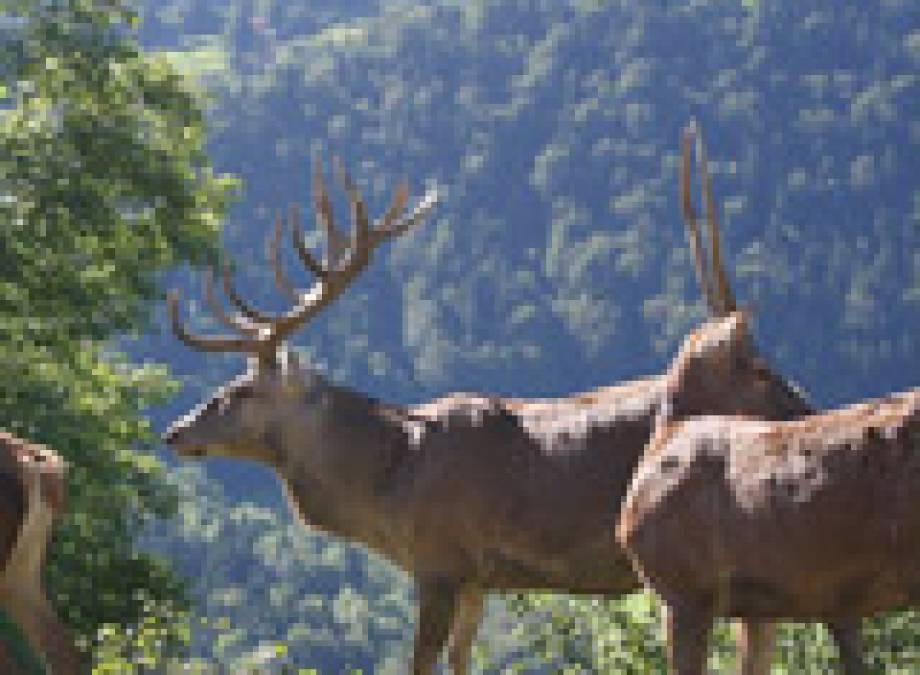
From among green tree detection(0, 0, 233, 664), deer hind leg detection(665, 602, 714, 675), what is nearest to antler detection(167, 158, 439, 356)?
deer hind leg detection(665, 602, 714, 675)

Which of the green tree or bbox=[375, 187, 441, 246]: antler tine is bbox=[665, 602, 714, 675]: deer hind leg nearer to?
bbox=[375, 187, 441, 246]: antler tine

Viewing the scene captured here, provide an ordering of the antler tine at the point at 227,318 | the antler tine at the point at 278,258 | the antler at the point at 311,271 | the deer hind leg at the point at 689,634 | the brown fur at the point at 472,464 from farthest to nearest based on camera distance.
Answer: the antler tine at the point at 227,318 < the antler at the point at 311,271 < the antler tine at the point at 278,258 < the brown fur at the point at 472,464 < the deer hind leg at the point at 689,634

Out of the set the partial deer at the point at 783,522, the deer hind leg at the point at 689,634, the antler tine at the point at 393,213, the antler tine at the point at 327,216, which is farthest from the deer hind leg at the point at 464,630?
the deer hind leg at the point at 689,634

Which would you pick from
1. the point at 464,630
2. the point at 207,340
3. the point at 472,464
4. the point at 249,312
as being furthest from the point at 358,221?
the point at 464,630

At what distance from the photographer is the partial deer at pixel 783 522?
7844 mm

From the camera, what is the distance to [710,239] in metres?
10.5

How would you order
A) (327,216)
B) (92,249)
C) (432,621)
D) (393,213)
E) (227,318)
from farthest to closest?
(92,249)
(393,213)
(327,216)
(227,318)
(432,621)

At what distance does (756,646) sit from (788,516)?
1885 millimetres

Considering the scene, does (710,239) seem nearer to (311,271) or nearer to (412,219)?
(412,219)

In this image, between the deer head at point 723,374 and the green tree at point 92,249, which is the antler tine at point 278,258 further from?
the green tree at point 92,249

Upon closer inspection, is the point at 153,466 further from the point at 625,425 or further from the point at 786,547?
the point at 786,547

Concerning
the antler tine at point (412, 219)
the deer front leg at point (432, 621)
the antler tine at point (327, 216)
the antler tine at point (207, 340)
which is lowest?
the deer front leg at point (432, 621)

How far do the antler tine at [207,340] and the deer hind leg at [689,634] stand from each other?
162 inches

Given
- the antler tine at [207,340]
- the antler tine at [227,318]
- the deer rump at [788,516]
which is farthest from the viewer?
the antler tine at [227,318]
